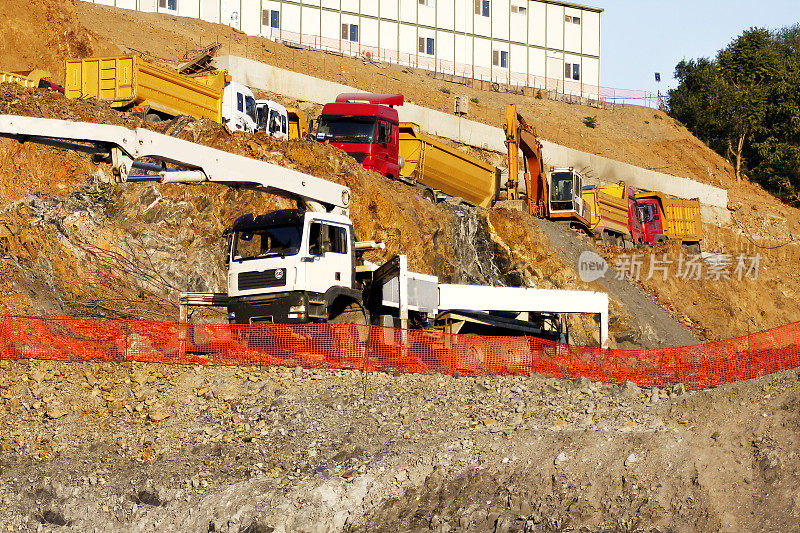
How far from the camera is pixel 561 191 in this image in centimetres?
3769

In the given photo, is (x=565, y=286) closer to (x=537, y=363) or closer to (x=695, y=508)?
(x=537, y=363)

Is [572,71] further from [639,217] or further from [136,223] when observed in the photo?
[136,223]

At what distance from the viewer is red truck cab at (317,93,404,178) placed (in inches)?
1155

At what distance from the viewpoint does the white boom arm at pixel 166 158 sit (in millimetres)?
13543

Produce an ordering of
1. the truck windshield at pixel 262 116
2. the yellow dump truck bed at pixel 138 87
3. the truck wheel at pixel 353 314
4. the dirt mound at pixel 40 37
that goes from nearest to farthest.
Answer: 1. the truck wheel at pixel 353 314
2. the yellow dump truck bed at pixel 138 87
3. the truck windshield at pixel 262 116
4. the dirt mound at pixel 40 37

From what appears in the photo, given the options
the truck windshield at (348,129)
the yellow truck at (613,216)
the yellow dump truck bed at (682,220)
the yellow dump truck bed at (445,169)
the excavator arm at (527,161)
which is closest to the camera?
the truck windshield at (348,129)

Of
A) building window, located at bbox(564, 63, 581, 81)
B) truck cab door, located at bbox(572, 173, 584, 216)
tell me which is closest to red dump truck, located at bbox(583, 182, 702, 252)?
truck cab door, located at bbox(572, 173, 584, 216)

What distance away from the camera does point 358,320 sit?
61.3 feet

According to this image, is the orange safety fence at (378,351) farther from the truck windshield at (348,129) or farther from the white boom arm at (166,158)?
the truck windshield at (348,129)

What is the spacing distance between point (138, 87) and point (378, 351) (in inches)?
555

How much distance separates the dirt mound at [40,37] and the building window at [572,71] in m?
38.9

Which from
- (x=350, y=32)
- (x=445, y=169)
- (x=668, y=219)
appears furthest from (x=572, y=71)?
(x=445, y=169)

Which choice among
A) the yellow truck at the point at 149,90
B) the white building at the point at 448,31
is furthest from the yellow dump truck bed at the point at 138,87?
the white building at the point at 448,31

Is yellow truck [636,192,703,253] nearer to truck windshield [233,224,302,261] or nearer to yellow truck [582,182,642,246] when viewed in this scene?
yellow truck [582,182,642,246]
